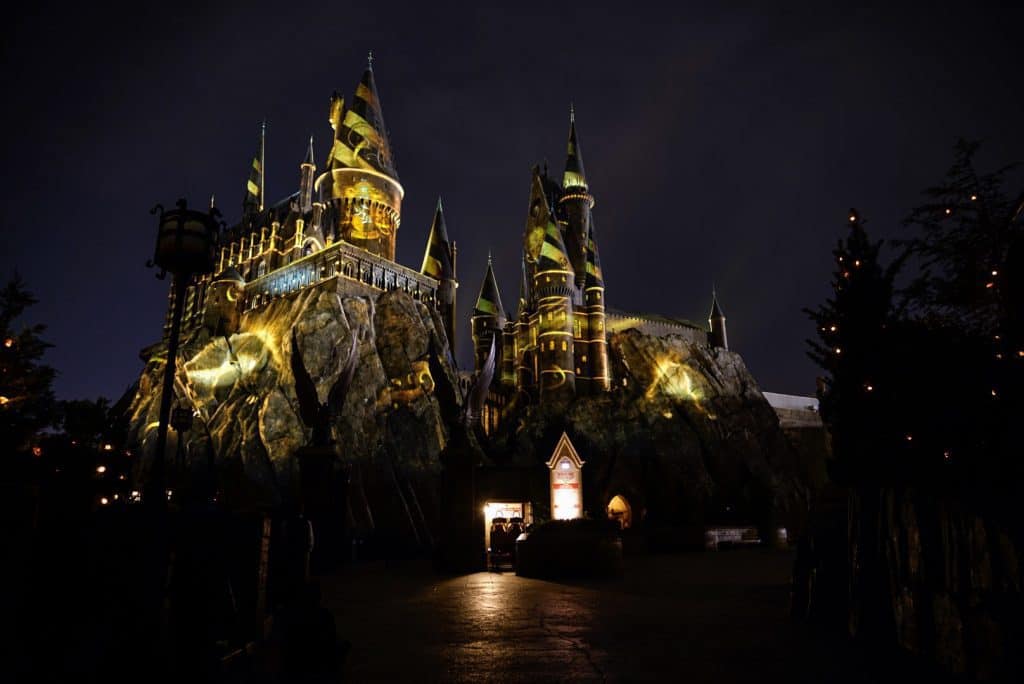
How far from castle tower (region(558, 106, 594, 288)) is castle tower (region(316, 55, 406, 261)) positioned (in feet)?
64.4

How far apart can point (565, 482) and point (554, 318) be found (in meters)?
34.1

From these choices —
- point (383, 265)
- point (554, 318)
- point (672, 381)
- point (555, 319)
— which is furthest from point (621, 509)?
point (383, 265)

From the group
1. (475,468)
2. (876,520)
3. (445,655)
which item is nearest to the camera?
(445,655)

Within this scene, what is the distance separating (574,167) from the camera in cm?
6762

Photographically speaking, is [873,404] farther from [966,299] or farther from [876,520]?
[966,299]

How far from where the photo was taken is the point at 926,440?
5234mm

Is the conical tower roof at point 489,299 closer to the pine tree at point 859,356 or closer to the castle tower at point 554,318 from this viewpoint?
the castle tower at point 554,318

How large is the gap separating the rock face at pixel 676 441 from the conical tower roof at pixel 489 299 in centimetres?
1476

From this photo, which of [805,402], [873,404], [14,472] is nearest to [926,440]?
[873,404]

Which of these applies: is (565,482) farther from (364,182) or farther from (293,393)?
(364,182)

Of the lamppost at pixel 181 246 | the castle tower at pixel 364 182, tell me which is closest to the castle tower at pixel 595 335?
the castle tower at pixel 364 182

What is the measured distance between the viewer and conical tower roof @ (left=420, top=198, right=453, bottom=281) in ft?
196

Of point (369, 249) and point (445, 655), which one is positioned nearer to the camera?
point (445, 655)

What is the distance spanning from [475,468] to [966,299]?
12.9 m
